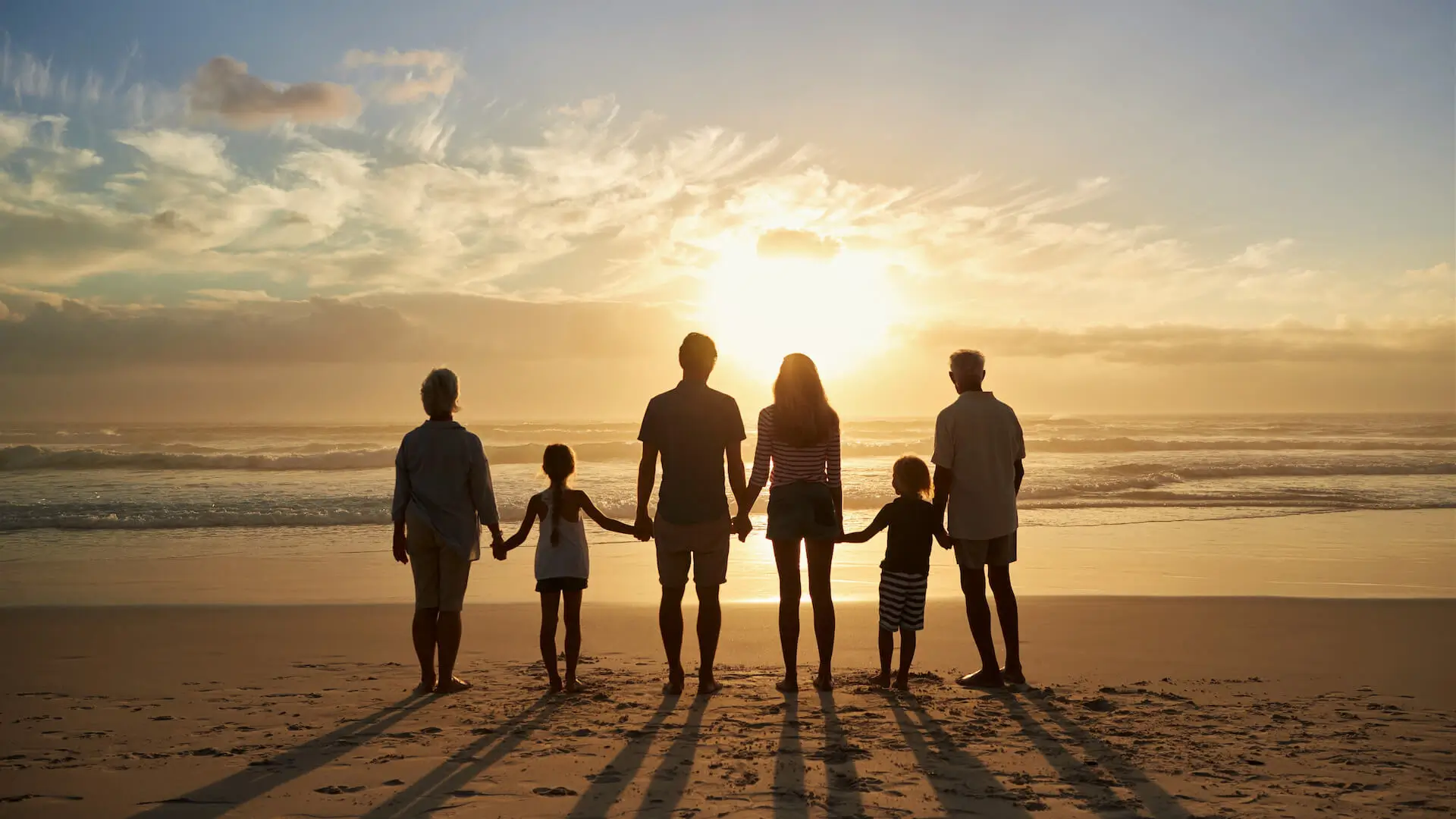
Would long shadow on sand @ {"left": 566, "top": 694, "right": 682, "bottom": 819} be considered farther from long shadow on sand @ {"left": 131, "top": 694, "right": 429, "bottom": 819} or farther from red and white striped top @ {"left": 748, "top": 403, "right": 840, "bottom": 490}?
red and white striped top @ {"left": 748, "top": 403, "right": 840, "bottom": 490}

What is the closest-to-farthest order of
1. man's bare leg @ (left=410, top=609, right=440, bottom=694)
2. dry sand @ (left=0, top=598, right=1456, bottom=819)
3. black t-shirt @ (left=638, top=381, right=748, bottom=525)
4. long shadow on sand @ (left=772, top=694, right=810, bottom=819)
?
long shadow on sand @ (left=772, top=694, right=810, bottom=819), dry sand @ (left=0, top=598, right=1456, bottom=819), black t-shirt @ (left=638, top=381, right=748, bottom=525), man's bare leg @ (left=410, top=609, right=440, bottom=694)

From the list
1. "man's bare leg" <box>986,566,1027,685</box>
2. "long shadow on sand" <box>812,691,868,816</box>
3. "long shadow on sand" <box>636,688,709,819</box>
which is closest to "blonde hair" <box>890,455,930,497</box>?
"man's bare leg" <box>986,566,1027,685</box>

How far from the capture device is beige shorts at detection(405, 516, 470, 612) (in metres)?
5.46

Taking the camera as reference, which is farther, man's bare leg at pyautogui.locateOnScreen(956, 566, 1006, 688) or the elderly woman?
man's bare leg at pyautogui.locateOnScreen(956, 566, 1006, 688)

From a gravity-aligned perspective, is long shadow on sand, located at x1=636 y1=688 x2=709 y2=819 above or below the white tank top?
below

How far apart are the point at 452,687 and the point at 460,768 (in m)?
1.60

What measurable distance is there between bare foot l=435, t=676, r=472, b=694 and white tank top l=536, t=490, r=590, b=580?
78 centimetres

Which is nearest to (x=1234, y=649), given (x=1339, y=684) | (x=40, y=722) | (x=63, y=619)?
(x=1339, y=684)

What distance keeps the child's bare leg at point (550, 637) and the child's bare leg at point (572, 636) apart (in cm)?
7

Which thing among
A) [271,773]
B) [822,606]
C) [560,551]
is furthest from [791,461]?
[271,773]

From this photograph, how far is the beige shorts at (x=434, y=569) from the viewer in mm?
5465

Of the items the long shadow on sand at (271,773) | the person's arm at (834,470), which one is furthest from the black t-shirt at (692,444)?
the long shadow on sand at (271,773)

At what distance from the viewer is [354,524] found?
15.8 metres

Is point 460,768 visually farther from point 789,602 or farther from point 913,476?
point 913,476
